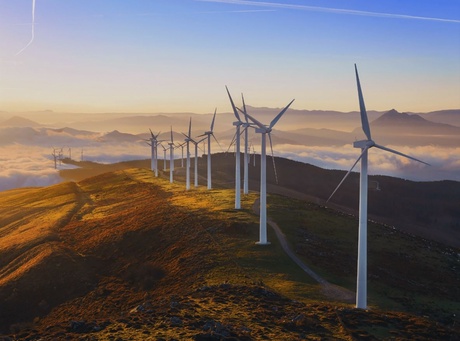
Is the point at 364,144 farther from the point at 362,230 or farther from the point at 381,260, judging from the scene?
the point at 381,260

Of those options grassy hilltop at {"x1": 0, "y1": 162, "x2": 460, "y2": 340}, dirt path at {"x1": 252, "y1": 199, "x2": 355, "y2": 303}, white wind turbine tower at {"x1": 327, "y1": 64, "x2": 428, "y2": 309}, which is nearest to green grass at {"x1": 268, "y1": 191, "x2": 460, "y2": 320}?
grassy hilltop at {"x1": 0, "y1": 162, "x2": 460, "y2": 340}

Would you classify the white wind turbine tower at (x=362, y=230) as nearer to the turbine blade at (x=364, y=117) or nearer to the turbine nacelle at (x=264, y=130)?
the turbine blade at (x=364, y=117)

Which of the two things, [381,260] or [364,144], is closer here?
[364,144]

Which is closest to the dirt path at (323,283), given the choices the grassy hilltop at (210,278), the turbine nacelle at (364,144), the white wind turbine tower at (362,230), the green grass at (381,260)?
the grassy hilltop at (210,278)

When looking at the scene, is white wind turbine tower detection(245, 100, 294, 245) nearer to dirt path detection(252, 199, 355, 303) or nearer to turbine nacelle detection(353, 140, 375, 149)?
dirt path detection(252, 199, 355, 303)

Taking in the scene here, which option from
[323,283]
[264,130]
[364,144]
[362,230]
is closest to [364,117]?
[364,144]

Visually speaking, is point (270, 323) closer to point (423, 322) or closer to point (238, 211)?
point (423, 322)

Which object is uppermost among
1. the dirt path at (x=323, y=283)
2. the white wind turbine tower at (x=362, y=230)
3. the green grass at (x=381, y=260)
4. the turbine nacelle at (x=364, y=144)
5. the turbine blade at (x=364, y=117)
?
the turbine blade at (x=364, y=117)

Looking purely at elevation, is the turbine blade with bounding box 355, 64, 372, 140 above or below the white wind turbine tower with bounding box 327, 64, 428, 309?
above
